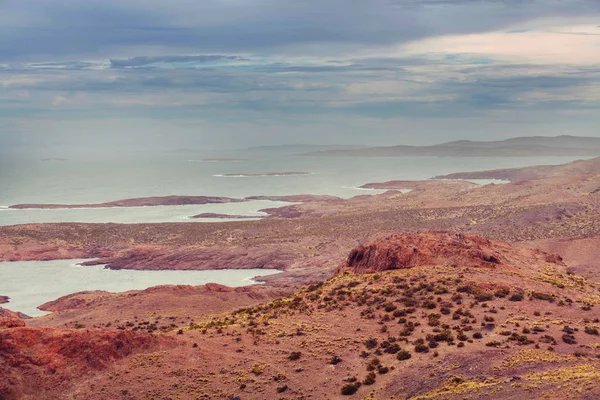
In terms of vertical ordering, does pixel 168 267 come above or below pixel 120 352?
below

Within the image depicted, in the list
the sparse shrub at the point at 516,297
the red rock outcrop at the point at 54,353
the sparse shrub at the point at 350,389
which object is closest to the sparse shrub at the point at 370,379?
the sparse shrub at the point at 350,389

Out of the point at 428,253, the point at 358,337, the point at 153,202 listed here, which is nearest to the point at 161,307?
the point at 428,253

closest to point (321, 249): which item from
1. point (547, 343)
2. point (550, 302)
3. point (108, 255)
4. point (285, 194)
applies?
point (108, 255)

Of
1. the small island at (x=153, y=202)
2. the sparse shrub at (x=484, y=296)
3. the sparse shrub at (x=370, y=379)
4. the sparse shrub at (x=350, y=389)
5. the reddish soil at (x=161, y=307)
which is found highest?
the sparse shrub at (x=484, y=296)

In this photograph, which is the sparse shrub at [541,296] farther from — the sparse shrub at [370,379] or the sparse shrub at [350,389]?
the sparse shrub at [350,389]

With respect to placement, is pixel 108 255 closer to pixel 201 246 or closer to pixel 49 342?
pixel 201 246

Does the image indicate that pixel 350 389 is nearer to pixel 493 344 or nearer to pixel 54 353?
pixel 493 344

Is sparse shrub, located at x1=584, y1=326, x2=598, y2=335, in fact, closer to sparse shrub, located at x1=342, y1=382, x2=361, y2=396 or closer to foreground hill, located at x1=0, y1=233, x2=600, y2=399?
foreground hill, located at x1=0, y1=233, x2=600, y2=399
